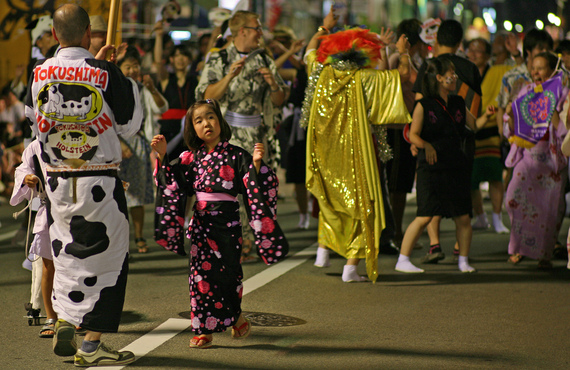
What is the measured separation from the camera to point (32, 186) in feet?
16.7

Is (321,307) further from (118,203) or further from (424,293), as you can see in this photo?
(118,203)

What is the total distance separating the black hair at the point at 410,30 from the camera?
891 centimetres

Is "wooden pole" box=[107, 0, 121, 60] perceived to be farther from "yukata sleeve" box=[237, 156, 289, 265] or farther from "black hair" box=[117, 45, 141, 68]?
"black hair" box=[117, 45, 141, 68]

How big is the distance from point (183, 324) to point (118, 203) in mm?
1251

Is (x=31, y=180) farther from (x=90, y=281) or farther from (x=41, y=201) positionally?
(x=90, y=281)

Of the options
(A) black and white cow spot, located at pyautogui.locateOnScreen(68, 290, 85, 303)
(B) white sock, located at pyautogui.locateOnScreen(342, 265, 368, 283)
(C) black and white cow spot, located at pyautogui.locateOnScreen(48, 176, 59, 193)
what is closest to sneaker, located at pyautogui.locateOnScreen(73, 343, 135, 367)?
(A) black and white cow spot, located at pyautogui.locateOnScreen(68, 290, 85, 303)

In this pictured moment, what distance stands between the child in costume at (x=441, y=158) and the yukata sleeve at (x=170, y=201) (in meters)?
2.81

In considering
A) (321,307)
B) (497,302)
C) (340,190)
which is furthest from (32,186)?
(497,302)

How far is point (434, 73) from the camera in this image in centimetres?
750

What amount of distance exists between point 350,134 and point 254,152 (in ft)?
7.67

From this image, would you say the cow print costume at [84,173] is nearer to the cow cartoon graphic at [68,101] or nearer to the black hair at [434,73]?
the cow cartoon graphic at [68,101]

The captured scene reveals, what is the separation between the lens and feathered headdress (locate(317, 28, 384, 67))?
7.23 m

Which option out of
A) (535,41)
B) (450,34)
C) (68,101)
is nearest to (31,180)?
(68,101)

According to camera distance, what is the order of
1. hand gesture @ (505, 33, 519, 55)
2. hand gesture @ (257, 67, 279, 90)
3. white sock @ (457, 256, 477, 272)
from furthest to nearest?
hand gesture @ (505, 33, 519, 55) → hand gesture @ (257, 67, 279, 90) → white sock @ (457, 256, 477, 272)
